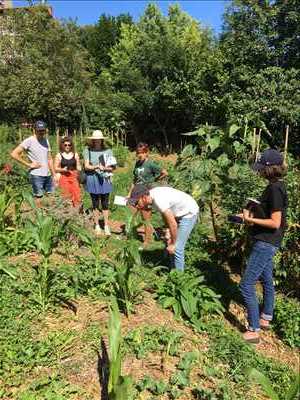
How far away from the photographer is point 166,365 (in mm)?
3381

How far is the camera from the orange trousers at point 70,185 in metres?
6.70

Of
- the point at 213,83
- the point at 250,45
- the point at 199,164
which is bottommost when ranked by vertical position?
the point at 199,164

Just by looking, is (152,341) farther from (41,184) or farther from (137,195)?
(41,184)

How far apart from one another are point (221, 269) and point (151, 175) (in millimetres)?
1536

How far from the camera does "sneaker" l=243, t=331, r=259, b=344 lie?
14.0 ft

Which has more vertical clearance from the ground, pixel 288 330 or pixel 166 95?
pixel 166 95

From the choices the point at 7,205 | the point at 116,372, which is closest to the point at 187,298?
the point at 116,372

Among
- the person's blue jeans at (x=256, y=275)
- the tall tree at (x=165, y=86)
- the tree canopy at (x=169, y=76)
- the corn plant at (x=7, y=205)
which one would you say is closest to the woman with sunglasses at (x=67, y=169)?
the corn plant at (x=7, y=205)

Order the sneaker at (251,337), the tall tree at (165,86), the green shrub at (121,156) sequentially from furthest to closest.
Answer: the tall tree at (165,86), the green shrub at (121,156), the sneaker at (251,337)

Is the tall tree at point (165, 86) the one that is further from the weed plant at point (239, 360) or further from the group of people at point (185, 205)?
the weed plant at point (239, 360)

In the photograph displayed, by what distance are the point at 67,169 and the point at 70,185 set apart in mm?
240

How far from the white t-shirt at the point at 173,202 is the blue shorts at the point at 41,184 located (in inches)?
104

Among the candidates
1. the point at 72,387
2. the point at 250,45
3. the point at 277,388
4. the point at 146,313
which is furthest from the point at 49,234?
the point at 250,45

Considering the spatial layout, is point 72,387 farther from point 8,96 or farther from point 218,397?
point 8,96
